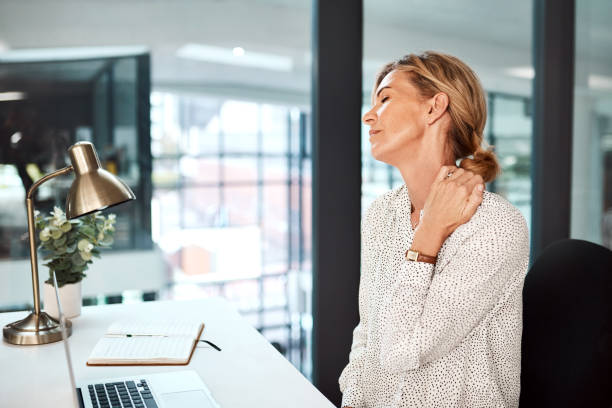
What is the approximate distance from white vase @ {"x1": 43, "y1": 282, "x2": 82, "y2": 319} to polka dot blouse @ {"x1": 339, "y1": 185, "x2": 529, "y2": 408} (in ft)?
3.16

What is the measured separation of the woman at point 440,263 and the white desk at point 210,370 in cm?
24

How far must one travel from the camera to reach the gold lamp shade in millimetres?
1441

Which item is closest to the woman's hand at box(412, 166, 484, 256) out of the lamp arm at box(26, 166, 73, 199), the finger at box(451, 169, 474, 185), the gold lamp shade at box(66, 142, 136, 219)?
the finger at box(451, 169, 474, 185)

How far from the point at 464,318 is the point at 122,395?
2.41 feet

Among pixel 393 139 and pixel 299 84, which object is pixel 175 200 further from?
pixel 393 139

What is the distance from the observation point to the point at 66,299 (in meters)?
1.83

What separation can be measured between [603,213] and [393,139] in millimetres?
2025

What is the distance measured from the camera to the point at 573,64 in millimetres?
2955

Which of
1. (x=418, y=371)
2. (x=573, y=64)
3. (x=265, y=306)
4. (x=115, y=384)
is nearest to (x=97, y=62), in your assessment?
(x=265, y=306)

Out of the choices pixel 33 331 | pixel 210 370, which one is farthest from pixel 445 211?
pixel 33 331

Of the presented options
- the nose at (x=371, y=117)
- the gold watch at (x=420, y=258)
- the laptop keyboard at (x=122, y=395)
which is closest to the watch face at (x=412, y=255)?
the gold watch at (x=420, y=258)

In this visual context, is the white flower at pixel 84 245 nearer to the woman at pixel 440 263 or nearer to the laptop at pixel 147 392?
the laptop at pixel 147 392

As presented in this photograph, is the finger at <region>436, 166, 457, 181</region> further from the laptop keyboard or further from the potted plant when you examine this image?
the potted plant

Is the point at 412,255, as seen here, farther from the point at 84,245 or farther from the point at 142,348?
the point at 84,245
